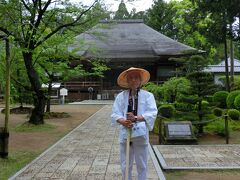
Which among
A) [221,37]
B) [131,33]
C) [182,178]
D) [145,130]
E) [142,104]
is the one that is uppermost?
[131,33]

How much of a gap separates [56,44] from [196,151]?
8.22 meters

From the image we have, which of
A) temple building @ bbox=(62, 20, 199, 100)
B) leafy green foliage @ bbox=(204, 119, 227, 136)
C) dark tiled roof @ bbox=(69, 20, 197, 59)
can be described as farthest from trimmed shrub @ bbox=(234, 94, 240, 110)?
temple building @ bbox=(62, 20, 199, 100)

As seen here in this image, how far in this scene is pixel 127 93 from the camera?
17.5 feet

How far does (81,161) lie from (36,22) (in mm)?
7372

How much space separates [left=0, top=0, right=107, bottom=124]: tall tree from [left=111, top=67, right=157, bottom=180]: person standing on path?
316 inches

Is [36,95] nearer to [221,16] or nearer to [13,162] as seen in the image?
[13,162]

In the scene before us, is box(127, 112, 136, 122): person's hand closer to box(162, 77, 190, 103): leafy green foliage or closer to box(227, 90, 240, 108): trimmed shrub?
box(162, 77, 190, 103): leafy green foliage

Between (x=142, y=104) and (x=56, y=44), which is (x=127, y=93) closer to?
(x=142, y=104)

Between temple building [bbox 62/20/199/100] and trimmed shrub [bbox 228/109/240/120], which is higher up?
temple building [bbox 62/20/199/100]

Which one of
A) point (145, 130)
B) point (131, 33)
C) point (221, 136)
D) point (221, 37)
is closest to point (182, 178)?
point (145, 130)

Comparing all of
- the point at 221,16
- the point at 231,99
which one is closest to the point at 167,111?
the point at 231,99

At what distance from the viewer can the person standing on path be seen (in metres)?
5.11

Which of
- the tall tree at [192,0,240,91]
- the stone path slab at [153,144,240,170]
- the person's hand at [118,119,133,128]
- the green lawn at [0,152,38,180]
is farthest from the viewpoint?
the tall tree at [192,0,240,91]

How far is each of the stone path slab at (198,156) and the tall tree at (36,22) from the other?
599cm
